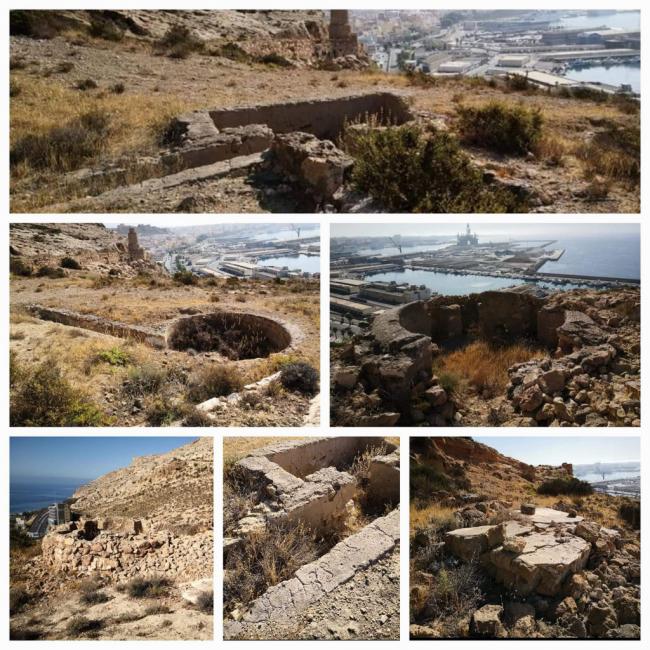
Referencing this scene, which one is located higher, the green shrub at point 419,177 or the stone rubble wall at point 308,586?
the green shrub at point 419,177

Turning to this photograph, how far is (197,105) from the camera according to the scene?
849 cm

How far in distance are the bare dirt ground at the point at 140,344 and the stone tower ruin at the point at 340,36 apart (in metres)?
10.4

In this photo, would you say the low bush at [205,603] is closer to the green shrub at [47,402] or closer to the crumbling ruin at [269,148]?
the green shrub at [47,402]

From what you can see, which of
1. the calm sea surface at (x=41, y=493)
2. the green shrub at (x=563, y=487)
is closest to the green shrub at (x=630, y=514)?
the green shrub at (x=563, y=487)

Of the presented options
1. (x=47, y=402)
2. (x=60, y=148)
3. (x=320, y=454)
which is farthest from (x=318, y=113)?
(x=47, y=402)

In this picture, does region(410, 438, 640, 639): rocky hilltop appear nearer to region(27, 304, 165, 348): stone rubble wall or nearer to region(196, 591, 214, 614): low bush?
region(196, 591, 214, 614): low bush

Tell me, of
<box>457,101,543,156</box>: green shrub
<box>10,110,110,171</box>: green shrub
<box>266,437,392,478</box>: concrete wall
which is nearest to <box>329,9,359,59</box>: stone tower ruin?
<box>457,101,543,156</box>: green shrub

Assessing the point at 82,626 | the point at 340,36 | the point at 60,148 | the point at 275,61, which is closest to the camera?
the point at 82,626

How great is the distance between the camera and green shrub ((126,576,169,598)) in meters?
4.03

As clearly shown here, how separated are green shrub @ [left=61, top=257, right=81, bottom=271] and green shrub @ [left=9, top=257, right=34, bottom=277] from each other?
0.21 metres

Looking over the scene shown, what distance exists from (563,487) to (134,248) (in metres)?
3.49

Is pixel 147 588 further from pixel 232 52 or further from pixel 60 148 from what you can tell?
pixel 232 52

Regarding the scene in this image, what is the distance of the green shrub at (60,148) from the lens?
6570 mm
